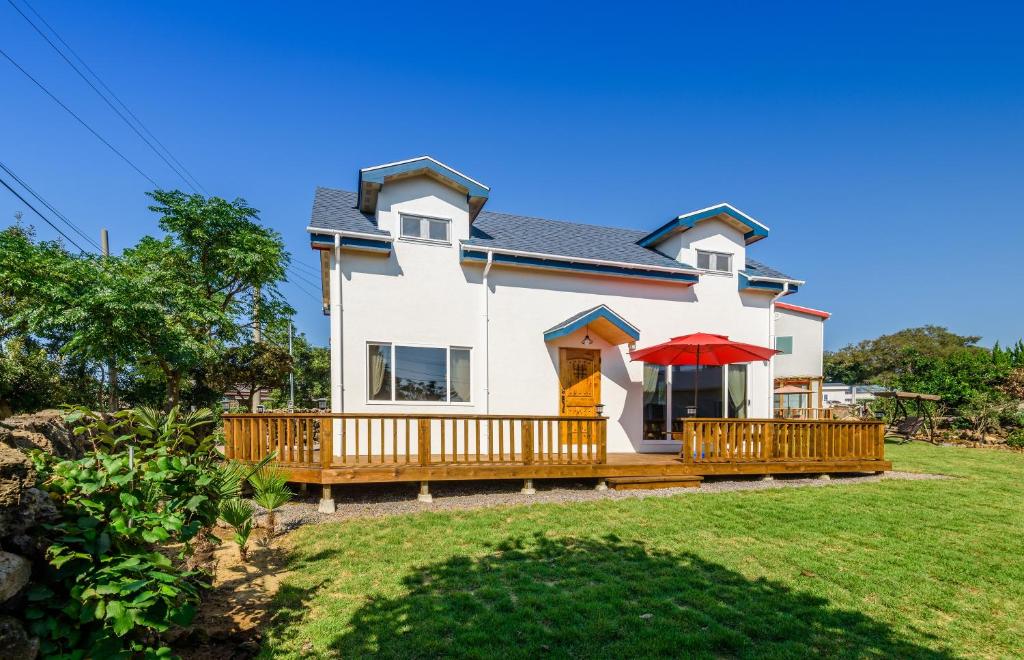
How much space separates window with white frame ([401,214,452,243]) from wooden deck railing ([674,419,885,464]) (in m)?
6.46

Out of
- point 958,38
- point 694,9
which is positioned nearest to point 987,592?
point 694,9

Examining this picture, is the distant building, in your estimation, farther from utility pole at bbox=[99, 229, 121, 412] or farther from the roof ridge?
utility pole at bbox=[99, 229, 121, 412]

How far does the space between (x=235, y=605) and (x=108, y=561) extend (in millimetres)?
1911

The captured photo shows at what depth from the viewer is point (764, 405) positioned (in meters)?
11.9

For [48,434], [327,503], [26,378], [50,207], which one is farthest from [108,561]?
[26,378]

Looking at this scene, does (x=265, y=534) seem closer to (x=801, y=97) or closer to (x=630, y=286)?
(x=630, y=286)

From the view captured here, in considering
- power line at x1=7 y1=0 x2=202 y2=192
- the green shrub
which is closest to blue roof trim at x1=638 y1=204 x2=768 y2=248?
the green shrub

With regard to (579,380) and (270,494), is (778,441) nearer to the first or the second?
(579,380)

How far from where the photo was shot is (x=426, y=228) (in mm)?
10133

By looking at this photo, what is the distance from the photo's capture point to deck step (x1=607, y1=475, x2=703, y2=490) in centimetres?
869

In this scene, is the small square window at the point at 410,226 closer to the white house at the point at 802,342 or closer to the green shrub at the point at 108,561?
the green shrub at the point at 108,561

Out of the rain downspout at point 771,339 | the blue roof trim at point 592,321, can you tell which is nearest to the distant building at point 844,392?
the rain downspout at point 771,339

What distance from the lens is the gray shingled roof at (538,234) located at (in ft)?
33.0

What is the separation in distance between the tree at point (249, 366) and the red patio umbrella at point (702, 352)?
549 inches
